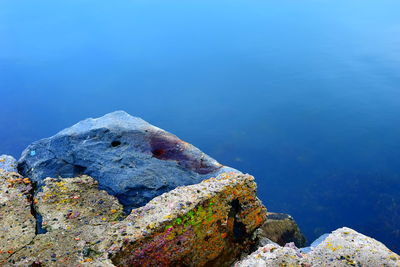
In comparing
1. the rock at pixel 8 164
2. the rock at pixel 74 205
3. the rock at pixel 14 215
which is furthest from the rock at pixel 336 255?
the rock at pixel 8 164

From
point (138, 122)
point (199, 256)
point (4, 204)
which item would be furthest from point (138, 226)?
point (138, 122)

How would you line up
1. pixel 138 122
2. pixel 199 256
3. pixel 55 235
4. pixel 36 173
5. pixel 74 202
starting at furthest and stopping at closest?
pixel 138 122 < pixel 36 173 < pixel 74 202 < pixel 199 256 < pixel 55 235

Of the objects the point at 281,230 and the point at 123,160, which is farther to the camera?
the point at 281,230

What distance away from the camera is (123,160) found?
30.2ft

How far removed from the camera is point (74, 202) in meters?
7.29

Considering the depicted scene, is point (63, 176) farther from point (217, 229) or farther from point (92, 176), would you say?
point (217, 229)

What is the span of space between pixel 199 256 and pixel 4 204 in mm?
3608

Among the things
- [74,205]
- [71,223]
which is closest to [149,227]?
[71,223]

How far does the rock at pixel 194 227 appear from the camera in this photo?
5.86 meters

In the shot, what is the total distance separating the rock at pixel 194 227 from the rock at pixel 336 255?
3.73ft

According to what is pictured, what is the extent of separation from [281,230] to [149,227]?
6.88 m

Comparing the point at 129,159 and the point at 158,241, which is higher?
the point at 129,159

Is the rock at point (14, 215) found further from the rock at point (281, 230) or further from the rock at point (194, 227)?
the rock at point (281, 230)

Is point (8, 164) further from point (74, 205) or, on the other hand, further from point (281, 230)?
point (281, 230)
